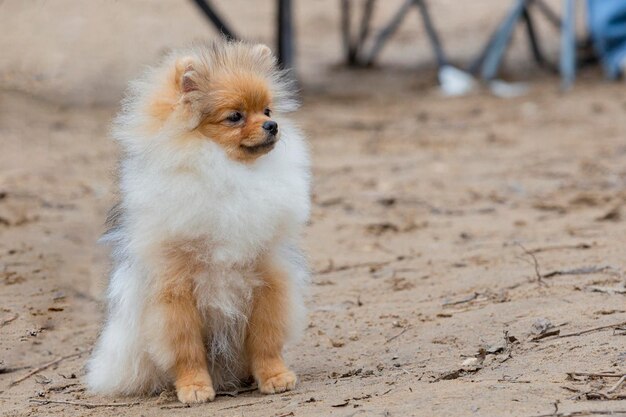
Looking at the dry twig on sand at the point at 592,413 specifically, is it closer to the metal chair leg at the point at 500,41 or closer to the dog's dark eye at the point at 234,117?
the dog's dark eye at the point at 234,117

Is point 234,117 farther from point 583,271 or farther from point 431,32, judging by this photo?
point 431,32

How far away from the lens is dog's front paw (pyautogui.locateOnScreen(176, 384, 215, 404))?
170 inches

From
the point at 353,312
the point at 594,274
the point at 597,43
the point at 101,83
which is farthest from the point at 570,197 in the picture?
the point at 101,83

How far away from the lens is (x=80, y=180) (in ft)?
29.8

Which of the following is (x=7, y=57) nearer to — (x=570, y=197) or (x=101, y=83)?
(x=101, y=83)

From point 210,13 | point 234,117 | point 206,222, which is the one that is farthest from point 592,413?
point 210,13

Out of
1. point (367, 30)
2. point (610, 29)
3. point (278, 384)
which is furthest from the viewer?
point (367, 30)

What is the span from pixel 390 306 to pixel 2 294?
225 centimetres

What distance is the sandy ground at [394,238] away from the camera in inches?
170

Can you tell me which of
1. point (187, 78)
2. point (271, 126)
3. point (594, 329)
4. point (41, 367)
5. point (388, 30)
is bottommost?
point (41, 367)

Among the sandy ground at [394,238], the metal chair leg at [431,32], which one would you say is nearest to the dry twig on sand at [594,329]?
the sandy ground at [394,238]

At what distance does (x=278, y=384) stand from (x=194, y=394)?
36 centimetres

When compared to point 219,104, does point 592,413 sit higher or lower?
lower

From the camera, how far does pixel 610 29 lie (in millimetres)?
13266
